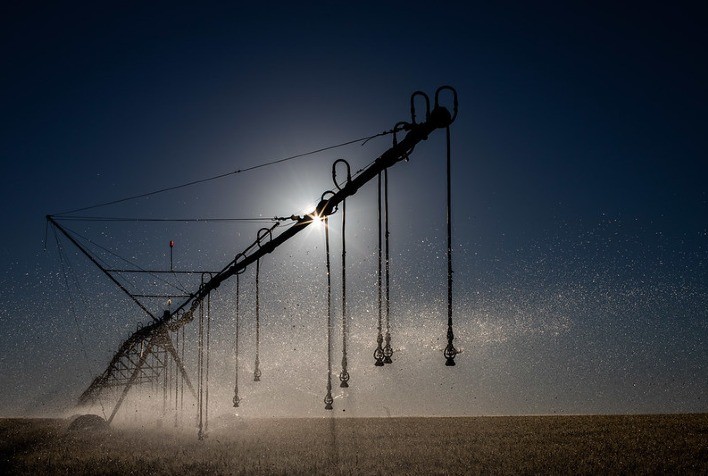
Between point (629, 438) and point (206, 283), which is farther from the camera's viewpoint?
point (629, 438)

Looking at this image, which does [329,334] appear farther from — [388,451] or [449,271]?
[388,451]

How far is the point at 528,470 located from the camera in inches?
794

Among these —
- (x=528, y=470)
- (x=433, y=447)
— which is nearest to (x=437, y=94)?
(x=528, y=470)

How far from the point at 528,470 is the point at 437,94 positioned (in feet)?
54.9

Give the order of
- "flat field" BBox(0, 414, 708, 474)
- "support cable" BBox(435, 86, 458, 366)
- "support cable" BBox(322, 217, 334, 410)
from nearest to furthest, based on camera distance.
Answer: "support cable" BBox(435, 86, 458, 366) < "support cable" BBox(322, 217, 334, 410) < "flat field" BBox(0, 414, 708, 474)

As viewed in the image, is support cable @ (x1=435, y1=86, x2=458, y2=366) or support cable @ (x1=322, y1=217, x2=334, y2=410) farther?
support cable @ (x1=322, y1=217, x2=334, y2=410)

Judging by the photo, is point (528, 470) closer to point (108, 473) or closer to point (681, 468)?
point (681, 468)

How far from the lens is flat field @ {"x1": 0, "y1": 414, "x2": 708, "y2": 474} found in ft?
68.1

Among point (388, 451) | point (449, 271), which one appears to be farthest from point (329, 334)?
point (388, 451)

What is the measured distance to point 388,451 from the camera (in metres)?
25.4

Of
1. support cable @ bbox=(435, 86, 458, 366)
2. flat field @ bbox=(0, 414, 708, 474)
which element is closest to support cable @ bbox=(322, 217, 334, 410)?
support cable @ bbox=(435, 86, 458, 366)

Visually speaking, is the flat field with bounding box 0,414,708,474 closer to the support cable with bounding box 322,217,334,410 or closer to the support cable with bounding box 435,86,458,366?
the support cable with bounding box 322,217,334,410

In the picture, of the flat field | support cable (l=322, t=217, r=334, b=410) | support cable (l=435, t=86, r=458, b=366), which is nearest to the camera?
support cable (l=435, t=86, r=458, b=366)

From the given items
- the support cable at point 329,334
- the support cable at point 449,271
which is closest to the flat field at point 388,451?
the support cable at point 329,334
